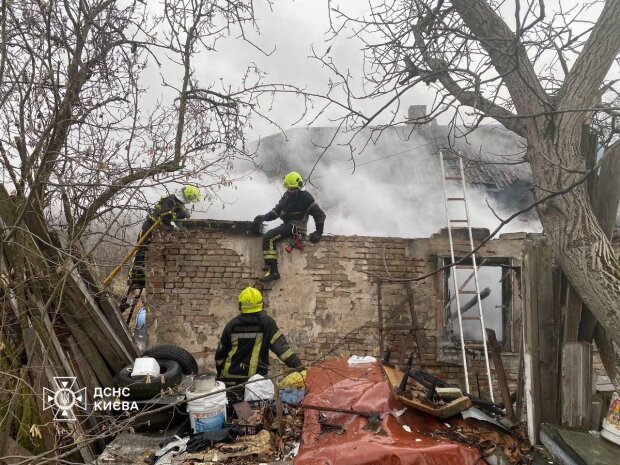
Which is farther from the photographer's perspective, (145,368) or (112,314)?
(112,314)

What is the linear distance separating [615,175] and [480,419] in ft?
7.33

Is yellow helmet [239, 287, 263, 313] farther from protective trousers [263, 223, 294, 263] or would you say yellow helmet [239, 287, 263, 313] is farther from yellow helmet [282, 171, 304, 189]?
yellow helmet [282, 171, 304, 189]

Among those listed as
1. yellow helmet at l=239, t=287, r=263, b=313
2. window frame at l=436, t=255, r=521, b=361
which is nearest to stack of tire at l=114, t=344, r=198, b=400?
yellow helmet at l=239, t=287, r=263, b=313

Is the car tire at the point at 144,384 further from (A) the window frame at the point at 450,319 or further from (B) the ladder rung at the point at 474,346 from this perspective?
(B) the ladder rung at the point at 474,346

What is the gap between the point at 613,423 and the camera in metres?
2.81

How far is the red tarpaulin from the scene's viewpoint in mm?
3012

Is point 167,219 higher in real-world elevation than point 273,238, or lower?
higher

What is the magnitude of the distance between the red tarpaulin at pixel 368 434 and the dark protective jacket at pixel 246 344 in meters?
0.60

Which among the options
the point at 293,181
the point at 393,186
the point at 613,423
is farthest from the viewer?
the point at 393,186

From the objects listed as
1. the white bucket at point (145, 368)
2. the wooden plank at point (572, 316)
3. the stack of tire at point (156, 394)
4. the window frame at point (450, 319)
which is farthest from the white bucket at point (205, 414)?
the window frame at point (450, 319)

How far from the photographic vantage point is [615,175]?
308 cm

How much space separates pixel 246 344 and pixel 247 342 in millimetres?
25

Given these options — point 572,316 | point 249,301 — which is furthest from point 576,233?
point 249,301

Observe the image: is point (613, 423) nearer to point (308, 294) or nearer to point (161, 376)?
point (161, 376)
